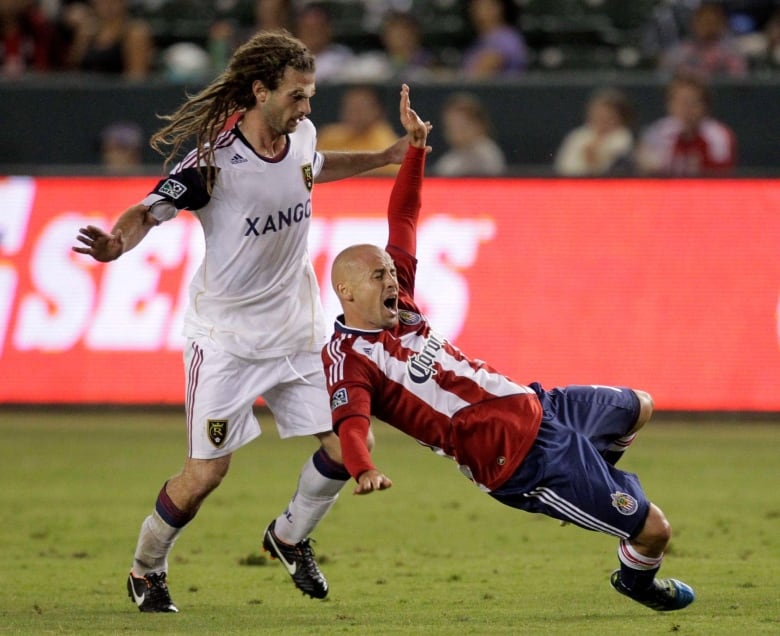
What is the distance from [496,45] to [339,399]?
10439mm

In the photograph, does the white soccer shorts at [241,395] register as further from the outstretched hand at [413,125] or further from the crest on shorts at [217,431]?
the outstretched hand at [413,125]

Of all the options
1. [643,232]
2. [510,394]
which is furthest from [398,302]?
[643,232]

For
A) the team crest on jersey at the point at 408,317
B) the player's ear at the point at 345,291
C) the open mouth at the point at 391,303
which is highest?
the player's ear at the point at 345,291

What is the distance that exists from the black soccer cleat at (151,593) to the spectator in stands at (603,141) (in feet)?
25.4

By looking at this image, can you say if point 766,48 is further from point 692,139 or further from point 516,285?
point 516,285

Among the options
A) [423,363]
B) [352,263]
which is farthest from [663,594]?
[352,263]

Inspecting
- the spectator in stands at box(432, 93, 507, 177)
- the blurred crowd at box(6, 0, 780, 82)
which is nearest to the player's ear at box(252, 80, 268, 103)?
the spectator in stands at box(432, 93, 507, 177)

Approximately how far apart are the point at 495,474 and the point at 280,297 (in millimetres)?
1545

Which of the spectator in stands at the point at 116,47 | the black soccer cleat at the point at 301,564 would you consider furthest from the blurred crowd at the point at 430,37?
the black soccer cleat at the point at 301,564

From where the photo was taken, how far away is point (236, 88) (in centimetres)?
668

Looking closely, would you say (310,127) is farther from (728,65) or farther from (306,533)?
(728,65)

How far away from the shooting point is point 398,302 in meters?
6.25

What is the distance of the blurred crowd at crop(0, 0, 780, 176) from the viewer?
Result: 45.7 ft

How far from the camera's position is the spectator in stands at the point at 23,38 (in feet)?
53.5
